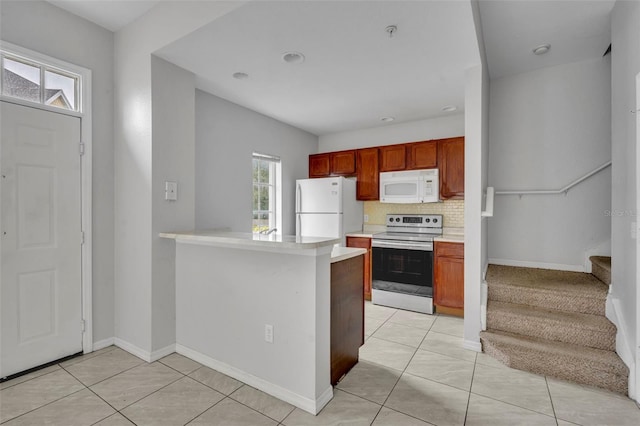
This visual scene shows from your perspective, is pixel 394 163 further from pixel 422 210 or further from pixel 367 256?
pixel 367 256

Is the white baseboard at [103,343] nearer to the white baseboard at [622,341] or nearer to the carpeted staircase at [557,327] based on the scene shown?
the carpeted staircase at [557,327]

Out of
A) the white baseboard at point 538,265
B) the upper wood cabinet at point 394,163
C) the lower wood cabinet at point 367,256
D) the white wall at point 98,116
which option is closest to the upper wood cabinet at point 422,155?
the upper wood cabinet at point 394,163

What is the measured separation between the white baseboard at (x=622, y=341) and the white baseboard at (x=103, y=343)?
4067mm

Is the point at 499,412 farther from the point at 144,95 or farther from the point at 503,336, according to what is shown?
the point at 144,95

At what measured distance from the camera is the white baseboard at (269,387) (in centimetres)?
191

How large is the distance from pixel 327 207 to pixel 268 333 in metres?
2.53

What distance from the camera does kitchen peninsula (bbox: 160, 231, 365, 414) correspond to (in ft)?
6.24

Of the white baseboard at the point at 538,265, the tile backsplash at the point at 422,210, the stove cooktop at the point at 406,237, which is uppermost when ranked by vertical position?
the tile backsplash at the point at 422,210

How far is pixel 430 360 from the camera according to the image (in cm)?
255

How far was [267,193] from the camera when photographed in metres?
4.58

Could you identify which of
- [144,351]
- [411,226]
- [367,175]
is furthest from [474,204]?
[144,351]

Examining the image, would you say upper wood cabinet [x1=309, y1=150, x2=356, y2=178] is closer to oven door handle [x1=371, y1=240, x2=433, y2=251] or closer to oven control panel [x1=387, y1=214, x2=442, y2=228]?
Answer: oven control panel [x1=387, y1=214, x2=442, y2=228]

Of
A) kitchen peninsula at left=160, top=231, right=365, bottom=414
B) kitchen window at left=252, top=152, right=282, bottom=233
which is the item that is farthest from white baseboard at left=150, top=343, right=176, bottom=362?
kitchen window at left=252, top=152, right=282, bottom=233

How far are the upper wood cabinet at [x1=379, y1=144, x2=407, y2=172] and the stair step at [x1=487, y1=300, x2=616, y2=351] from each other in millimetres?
2183
